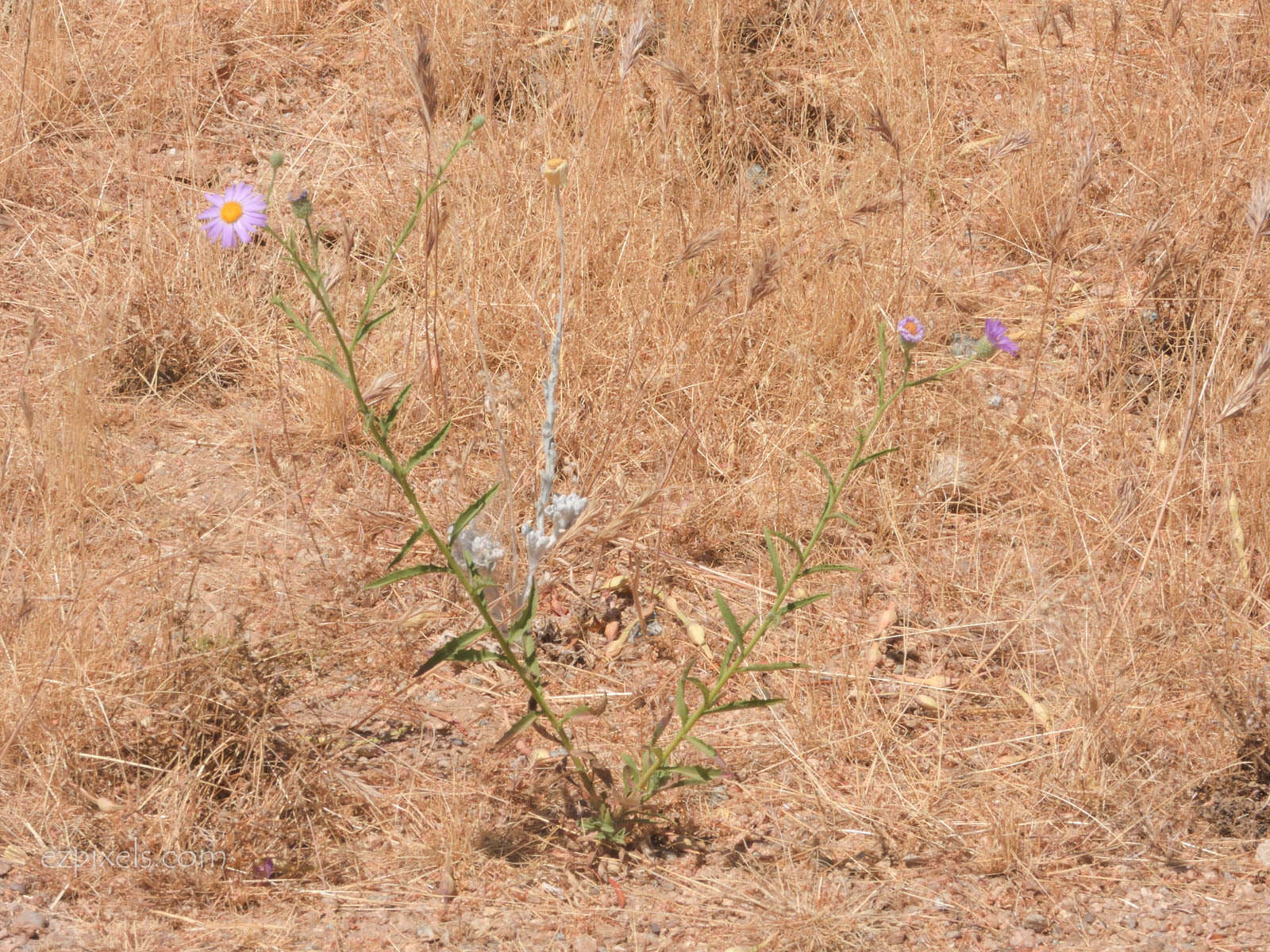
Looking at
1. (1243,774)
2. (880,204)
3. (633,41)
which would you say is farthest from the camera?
(880,204)

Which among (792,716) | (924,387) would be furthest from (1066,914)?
(924,387)

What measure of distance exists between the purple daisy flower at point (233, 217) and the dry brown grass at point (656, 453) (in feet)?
1.47

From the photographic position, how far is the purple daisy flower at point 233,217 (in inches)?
79.8

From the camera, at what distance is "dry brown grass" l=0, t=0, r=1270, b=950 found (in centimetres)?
215

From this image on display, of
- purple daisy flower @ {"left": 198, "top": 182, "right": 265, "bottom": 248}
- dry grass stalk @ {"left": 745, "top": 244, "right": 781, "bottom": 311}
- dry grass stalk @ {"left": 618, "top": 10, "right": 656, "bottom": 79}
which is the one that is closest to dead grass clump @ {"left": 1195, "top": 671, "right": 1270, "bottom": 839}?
dry grass stalk @ {"left": 745, "top": 244, "right": 781, "bottom": 311}

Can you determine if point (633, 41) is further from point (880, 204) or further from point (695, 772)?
point (695, 772)

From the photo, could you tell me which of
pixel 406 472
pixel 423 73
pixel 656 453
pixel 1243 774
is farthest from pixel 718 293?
pixel 1243 774

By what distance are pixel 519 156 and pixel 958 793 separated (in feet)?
7.45

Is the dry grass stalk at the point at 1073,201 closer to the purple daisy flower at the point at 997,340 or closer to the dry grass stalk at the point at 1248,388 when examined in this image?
the dry grass stalk at the point at 1248,388

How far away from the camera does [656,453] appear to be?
3131 millimetres

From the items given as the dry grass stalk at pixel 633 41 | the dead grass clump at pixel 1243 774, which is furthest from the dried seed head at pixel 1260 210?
the dry grass stalk at pixel 633 41

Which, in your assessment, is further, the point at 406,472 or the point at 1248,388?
the point at 1248,388

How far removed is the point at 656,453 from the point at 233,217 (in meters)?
1.36

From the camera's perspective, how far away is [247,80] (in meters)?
4.37
